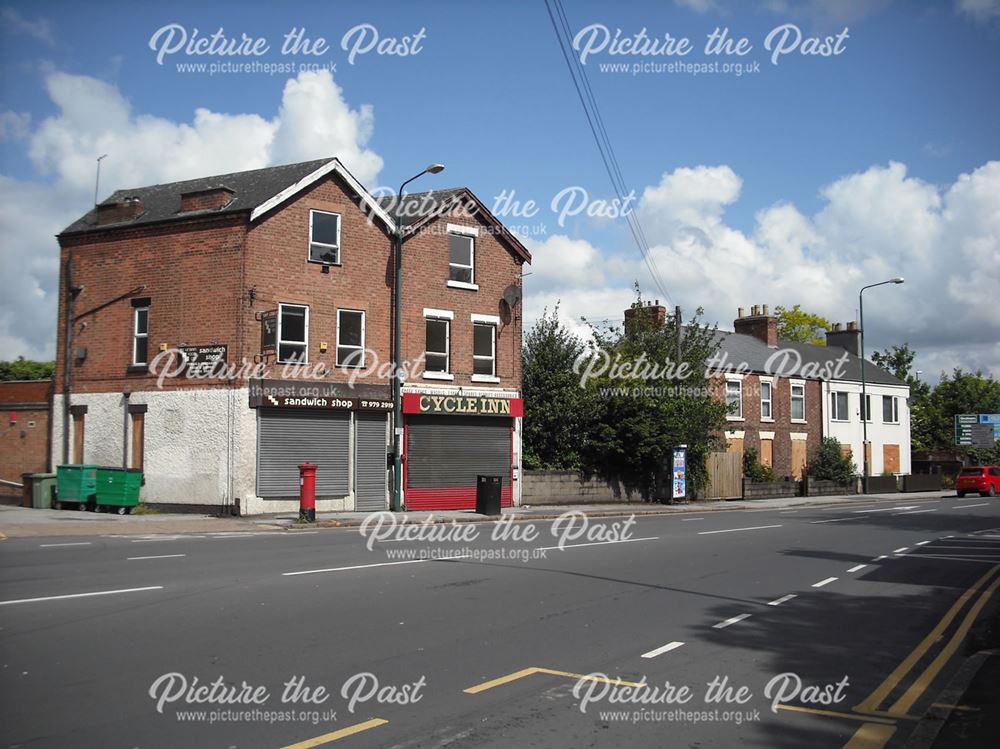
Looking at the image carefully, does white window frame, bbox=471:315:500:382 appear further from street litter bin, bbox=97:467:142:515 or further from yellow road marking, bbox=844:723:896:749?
yellow road marking, bbox=844:723:896:749

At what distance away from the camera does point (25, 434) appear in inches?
1070

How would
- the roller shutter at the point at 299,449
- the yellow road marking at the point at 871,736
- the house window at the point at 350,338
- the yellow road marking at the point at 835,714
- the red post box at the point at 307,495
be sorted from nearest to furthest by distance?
the yellow road marking at the point at 871,736 < the yellow road marking at the point at 835,714 < the red post box at the point at 307,495 < the roller shutter at the point at 299,449 < the house window at the point at 350,338

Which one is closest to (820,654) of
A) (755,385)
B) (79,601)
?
(79,601)

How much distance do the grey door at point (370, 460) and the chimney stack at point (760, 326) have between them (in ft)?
97.8

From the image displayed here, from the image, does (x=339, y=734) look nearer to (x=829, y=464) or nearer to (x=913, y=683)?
(x=913, y=683)

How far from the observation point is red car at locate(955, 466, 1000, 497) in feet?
160

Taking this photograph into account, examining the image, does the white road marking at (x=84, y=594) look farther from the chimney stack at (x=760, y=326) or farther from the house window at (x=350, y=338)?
the chimney stack at (x=760, y=326)

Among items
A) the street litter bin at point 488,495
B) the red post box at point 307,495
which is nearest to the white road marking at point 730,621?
the red post box at point 307,495

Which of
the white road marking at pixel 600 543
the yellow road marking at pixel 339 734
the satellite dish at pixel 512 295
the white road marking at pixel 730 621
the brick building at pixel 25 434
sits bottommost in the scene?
the white road marking at pixel 600 543

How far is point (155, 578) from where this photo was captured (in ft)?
37.9

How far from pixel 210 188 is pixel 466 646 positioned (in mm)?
20475

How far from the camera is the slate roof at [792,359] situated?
46.0 m

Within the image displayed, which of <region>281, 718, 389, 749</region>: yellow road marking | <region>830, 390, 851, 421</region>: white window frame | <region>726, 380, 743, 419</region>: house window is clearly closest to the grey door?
<region>281, 718, 389, 749</region>: yellow road marking

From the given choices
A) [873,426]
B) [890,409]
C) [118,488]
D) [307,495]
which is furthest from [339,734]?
[890,409]
